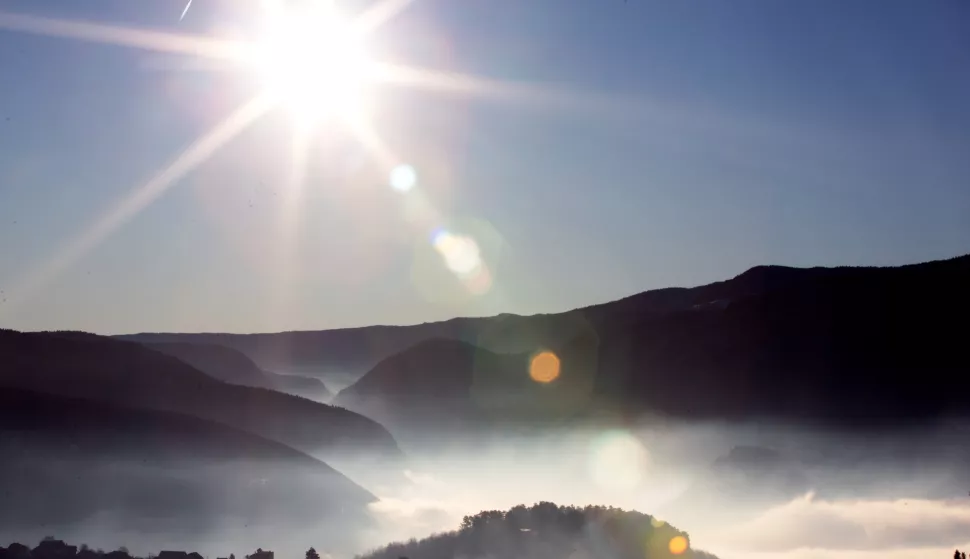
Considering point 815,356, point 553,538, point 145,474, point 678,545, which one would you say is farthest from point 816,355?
point 553,538

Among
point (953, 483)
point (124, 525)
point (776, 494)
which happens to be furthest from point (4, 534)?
point (953, 483)

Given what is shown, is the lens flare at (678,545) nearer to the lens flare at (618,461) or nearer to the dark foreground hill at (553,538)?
the dark foreground hill at (553,538)

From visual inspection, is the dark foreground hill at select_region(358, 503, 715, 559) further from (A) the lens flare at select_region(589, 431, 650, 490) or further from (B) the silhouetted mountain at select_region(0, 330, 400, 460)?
(A) the lens flare at select_region(589, 431, 650, 490)

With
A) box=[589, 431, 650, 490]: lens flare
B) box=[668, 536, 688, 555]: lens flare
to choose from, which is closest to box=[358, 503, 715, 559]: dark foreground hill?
box=[668, 536, 688, 555]: lens flare

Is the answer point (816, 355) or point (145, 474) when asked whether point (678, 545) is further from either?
point (816, 355)

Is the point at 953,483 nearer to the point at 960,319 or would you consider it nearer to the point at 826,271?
the point at 960,319

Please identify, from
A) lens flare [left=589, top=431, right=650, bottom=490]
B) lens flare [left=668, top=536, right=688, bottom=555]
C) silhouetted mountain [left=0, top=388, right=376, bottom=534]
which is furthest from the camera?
lens flare [left=589, top=431, right=650, bottom=490]

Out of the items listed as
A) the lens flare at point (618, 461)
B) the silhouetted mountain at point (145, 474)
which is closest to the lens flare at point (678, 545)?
the silhouetted mountain at point (145, 474)
